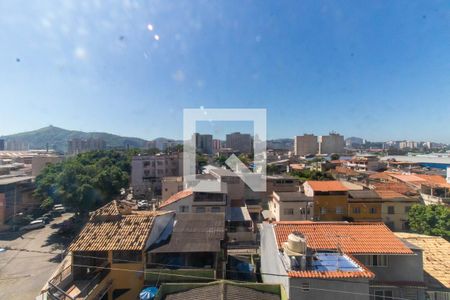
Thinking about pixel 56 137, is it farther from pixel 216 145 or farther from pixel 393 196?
pixel 393 196

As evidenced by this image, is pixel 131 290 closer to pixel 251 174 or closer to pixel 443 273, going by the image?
pixel 443 273

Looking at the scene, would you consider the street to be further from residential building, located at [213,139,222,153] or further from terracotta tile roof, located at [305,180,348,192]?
residential building, located at [213,139,222,153]

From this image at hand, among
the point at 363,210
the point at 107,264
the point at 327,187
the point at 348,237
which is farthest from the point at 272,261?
the point at 363,210

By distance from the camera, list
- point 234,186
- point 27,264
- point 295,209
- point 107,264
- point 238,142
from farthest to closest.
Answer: point 238,142, point 234,186, point 295,209, point 27,264, point 107,264

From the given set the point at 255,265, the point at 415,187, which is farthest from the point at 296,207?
the point at 415,187

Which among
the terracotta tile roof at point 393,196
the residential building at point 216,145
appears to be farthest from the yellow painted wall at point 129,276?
the residential building at point 216,145

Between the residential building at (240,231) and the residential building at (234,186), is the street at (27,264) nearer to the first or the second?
the residential building at (240,231)
